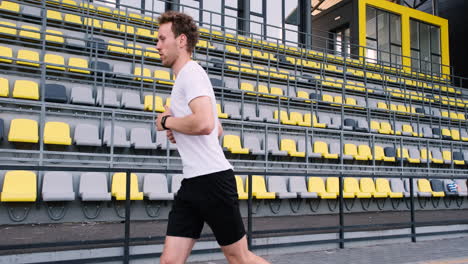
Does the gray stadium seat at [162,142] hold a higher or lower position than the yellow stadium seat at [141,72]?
lower

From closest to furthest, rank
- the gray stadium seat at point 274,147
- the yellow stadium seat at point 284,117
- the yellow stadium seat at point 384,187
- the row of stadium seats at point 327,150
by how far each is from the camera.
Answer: the yellow stadium seat at point 384,187
the row of stadium seats at point 327,150
the gray stadium seat at point 274,147
the yellow stadium seat at point 284,117

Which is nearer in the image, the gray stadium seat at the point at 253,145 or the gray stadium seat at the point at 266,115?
the gray stadium seat at the point at 253,145

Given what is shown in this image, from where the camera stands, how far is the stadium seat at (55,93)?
6945 mm

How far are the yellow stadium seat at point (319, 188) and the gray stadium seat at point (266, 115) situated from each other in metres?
2.38

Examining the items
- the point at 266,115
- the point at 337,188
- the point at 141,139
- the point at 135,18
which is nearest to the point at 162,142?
the point at 141,139

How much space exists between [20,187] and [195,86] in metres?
3.84

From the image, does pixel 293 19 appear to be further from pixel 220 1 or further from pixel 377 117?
pixel 377 117

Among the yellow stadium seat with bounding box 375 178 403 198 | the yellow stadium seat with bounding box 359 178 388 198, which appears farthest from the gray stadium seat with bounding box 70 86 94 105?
the yellow stadium seat with bounding box 375 178 403 198

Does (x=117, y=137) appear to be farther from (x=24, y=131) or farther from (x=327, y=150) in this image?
(x=327, y=150)

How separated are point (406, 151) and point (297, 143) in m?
3.02

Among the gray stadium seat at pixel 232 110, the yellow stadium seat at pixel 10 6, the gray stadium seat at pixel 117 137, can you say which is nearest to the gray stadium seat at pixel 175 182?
the gray stadium seat at pixel 117 137

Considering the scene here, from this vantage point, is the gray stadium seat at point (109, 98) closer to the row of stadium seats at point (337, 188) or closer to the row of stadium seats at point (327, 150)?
the row of stadium seats at point (327, 150)

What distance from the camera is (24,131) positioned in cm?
572

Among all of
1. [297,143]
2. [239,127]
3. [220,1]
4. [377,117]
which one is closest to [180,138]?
[239,127]
